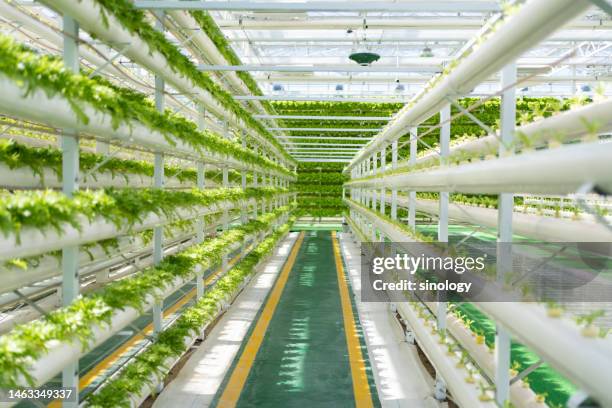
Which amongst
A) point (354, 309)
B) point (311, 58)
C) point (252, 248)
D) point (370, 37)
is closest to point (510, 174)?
point (354, 309)

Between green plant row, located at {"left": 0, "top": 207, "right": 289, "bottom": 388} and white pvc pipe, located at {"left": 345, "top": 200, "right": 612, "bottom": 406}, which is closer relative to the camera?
white pvc pipe, located at {"left": 345, "top": 200, "right": 612, "bottom": 406}

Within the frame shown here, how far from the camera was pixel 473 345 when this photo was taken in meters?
3.63

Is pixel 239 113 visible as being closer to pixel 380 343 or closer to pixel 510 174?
pixel 380 343

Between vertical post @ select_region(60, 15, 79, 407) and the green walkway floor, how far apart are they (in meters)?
1.47

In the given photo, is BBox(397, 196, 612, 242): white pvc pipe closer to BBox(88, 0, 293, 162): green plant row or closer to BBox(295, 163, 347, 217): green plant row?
BBox(88, 0, 293, 162): green plant row

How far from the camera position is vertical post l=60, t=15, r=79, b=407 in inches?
117

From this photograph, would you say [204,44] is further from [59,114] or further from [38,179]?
[59,114]

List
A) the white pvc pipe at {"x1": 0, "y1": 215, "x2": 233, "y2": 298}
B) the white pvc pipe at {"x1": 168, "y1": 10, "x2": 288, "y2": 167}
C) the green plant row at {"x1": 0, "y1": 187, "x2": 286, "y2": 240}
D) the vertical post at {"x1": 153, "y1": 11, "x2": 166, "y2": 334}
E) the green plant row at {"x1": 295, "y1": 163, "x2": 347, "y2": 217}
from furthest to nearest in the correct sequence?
the green plant row at {"x1": 295, "y1": 163, "x2": 347, "y2": 217}
the white pvc pipe at {"x1": 168, "y1": 10, "x2": 288, "y2": 167}
the vertical post at {"x1": 153, "y1": 11, "x2": 166, "y2": 334}
the white pvc pipe at {"x1": 0, "y1": 215, "x2": 233, "y2": 298}
the green plant row at {"x1": 0, "y1": 187, "x2": 286, "y2": 240}

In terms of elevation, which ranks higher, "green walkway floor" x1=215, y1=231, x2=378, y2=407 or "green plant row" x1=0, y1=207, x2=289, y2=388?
"green plant row" x1=0, y1=207, x2=289, y2=388

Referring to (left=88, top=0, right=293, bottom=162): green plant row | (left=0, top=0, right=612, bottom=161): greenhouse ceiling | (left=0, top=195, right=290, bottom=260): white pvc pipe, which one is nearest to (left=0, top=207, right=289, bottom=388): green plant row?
(left=0, top=195, right=290, bottom=260): white pvc pipe

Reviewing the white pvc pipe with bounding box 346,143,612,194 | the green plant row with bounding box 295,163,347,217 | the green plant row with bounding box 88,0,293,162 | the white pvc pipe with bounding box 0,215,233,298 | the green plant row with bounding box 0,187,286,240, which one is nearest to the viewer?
the white pvc pipe with bounding box 346,143,612,194

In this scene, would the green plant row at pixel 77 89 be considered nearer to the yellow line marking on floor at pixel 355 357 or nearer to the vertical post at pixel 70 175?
the vertical post at pixel 70 175

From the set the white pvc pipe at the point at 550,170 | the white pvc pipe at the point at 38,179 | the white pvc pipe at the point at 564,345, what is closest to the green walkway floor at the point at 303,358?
the white pvc pipe at the point at 38,179

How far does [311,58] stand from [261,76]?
154 cm
